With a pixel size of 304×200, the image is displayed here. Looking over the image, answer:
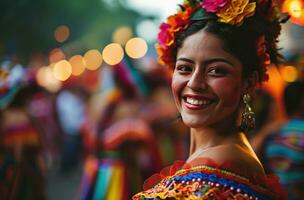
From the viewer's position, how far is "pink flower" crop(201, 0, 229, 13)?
7.98 feet

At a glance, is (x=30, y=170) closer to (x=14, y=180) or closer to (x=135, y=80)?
(x=14, y=180)

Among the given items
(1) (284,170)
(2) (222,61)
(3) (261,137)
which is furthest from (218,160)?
(3) (261,137)

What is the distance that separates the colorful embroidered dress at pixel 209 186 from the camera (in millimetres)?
2196

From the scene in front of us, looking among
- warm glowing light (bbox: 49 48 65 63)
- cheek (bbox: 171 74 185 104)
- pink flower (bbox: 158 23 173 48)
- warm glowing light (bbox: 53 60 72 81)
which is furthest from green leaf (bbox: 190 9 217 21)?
warm glowing light (bbox: 49 48 65 63)

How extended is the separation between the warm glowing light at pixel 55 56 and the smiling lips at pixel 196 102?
13661 mm

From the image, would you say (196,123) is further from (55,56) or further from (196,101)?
(55,56)

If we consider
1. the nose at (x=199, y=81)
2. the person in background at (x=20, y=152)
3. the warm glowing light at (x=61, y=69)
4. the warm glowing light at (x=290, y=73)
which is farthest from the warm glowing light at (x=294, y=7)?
the warm glowing light at (x=61, y=69)

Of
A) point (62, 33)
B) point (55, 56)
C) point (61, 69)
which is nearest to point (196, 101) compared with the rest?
point (61, 69)

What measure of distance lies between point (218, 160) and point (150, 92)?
4.39 m

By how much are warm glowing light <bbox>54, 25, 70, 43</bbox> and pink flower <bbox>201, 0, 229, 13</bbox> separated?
14691mm

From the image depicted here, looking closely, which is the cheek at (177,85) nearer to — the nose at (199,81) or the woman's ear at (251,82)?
the nose at (199,81)

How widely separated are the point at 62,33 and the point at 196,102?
53.1 ft

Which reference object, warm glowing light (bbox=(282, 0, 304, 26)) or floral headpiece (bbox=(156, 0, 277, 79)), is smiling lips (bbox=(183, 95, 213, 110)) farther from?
warm glowing light (bbox=(282, 0, 304, 26))

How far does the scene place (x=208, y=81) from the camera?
2.41m
